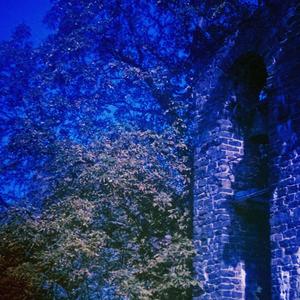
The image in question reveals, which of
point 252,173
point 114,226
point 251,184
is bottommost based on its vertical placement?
point 114,226

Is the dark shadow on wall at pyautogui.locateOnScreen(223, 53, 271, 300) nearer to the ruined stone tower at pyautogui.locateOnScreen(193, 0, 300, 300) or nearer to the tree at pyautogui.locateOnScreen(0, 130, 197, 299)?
the ruined stone tower at pyautogui.locateOnScreen(193, 0, 300, 300)

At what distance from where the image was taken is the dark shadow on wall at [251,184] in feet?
32.3

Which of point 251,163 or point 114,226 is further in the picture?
point 251,163

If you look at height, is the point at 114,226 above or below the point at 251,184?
below

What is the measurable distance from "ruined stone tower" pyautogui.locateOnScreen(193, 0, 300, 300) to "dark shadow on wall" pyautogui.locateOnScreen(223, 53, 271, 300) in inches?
0.9

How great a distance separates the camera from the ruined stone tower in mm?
8516

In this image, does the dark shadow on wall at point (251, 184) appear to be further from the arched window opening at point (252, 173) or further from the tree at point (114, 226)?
the tree at point (114, 226)

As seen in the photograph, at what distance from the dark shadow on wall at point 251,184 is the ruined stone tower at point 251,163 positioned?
0.02 m

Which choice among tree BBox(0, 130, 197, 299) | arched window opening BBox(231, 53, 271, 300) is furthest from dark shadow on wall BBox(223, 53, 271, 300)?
tree BBox(0, 130, 197, 299)

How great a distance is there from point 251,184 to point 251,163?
0.52m

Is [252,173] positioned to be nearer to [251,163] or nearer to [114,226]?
[251,163]

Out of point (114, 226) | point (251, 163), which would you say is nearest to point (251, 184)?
point (251, 163)

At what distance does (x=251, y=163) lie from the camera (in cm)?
1080

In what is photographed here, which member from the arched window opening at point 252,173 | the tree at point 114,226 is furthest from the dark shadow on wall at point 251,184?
the tree at point 114,226
